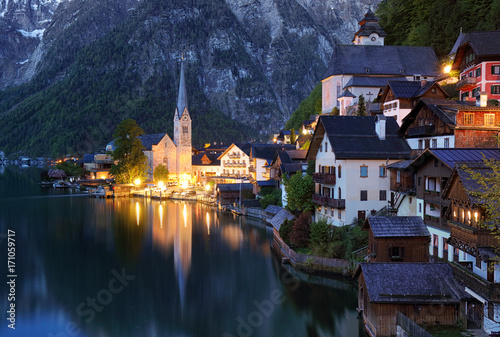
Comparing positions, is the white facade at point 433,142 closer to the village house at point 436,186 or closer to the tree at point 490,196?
the village house at point 436,186

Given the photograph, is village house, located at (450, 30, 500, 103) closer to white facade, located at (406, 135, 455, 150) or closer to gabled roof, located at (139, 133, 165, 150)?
white facade, located at (406, 135, 455, 150)

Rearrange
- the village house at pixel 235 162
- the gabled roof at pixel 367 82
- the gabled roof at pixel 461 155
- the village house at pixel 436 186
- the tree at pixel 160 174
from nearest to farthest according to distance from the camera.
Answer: the gabled roof at pixel 461 155, the village house at pixel 436 186, the gabled roof at pixel 367 82, the village house at pixel 235 162, the tree at pixel 160 174

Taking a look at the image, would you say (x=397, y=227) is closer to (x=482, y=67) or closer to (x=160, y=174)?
(x=482, y=67)

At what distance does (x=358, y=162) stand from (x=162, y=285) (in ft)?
52.9

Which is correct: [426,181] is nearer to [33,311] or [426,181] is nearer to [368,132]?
[368,132]

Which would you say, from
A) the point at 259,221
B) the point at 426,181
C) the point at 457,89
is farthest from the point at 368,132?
the point at 259,221

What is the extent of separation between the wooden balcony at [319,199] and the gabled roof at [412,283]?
15.1 m

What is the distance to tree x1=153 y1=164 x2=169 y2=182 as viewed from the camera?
95688 millimetres

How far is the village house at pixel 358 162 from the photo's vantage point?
32.8 meters

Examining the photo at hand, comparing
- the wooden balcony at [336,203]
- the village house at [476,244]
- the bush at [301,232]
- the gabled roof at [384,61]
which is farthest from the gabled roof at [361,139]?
the gabled roof at [384,61]

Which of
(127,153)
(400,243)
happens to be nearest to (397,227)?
(400,243)

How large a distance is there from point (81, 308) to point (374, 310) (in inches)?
642

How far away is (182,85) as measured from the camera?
383ft

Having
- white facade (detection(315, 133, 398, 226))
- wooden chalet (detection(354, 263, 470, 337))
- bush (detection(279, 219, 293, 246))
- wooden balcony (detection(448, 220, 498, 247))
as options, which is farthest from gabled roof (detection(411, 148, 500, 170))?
bush (detection(279, 219, 293, 246))
